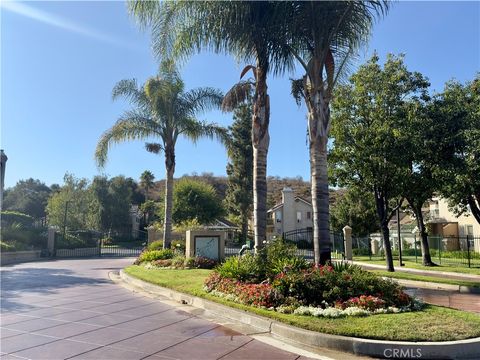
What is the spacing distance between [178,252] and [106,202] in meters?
43.8

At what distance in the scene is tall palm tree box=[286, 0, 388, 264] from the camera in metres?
10.5

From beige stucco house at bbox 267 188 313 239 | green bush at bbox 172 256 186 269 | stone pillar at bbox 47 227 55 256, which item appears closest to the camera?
green bush at bbox 172 256 186 269

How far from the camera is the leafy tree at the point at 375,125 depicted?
18.5 metres

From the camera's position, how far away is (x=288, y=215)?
2366 inches

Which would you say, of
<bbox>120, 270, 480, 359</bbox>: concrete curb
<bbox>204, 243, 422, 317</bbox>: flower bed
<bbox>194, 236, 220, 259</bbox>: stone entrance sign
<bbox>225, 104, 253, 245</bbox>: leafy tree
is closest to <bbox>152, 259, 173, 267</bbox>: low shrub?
<bbox>194, 236, 220, 259</bbox>: stone entrance sign

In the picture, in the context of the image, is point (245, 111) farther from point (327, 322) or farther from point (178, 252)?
point (327, 322)

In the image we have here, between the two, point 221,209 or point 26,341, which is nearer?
point 26,341

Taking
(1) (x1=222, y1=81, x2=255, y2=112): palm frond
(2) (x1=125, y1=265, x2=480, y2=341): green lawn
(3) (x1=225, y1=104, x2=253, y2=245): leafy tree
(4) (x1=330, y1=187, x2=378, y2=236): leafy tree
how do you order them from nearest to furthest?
(2) (x1=125, y1=265, x2=480, y2=341): green lawn < (1) (x1=222, y1=81, x2=255, y2=112): palm frond < (4) (x1=330, y1=187, x2=378, y2=236): leafy tree < (3) (x1=225, y1=104, x2=253, y2=245): leafy tree

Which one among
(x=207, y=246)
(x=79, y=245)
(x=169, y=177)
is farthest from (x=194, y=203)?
(x=207, y=246)

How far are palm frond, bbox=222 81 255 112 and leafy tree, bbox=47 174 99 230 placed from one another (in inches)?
1282

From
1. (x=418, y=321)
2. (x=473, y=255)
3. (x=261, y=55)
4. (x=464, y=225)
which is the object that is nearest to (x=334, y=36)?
(x=261, y=55)

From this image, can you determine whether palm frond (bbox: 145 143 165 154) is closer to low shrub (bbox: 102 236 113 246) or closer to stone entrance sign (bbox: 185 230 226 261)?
stone entrance sign (bbox: 185 230 226 261)

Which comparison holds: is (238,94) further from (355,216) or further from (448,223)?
(448,223)

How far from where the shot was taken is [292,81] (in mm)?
13812
